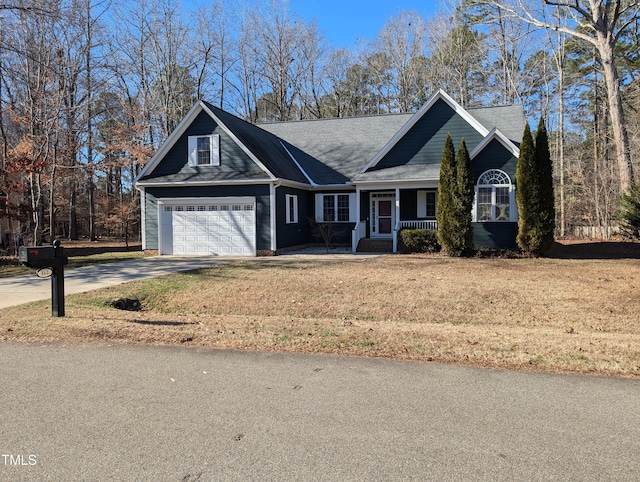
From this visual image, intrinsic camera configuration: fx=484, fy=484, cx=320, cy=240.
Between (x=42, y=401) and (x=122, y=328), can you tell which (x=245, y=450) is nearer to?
(x=42, y=401)

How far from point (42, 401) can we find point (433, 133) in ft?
61.2

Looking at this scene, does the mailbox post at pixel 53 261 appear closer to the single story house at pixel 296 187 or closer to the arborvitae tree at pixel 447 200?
the single story house at pixel 296 187

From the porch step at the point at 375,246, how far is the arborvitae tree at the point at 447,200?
9.96 ft

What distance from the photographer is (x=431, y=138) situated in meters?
20.5

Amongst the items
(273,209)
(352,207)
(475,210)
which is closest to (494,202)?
(475,210)

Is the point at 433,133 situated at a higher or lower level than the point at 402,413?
higher

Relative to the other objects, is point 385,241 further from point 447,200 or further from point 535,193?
point 535,193

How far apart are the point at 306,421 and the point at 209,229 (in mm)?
16435

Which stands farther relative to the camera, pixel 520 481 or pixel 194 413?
pixel 194 413

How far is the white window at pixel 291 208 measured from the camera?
66.9 feet

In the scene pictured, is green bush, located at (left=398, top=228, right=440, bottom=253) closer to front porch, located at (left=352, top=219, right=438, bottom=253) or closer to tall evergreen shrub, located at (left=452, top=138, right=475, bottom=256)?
front porch, located at (left=352, top=219, right=438, bottom=253)

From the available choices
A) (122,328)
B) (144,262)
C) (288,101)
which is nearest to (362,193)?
(144,262)

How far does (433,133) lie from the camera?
67.2 feet

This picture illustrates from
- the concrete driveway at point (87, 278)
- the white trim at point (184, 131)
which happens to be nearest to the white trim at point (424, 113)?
the white trim at point (184, 131)
